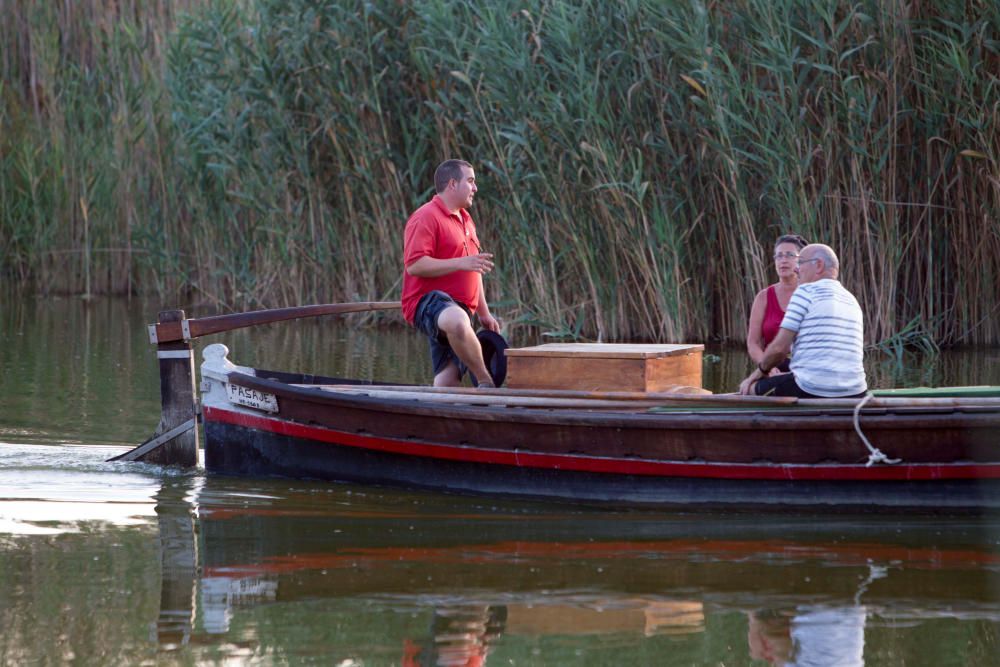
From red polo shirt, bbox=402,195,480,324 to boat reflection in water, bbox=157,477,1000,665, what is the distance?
114 centimetres

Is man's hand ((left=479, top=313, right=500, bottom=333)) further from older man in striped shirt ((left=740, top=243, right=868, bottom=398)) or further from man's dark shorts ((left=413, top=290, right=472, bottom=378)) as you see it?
older man in striped shirt ((left=740, top=243, right=868, bottom=398))

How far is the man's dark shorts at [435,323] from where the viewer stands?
7238 millimetres

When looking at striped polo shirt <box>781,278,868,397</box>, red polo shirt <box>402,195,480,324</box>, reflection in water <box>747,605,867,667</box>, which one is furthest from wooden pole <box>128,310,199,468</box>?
reflection in water <box>747,605,867,667</box>

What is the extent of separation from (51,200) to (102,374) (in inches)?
270

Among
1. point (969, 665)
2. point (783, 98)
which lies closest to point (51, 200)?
point (783, 98)

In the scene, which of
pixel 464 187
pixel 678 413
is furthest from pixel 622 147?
pixel 678 413

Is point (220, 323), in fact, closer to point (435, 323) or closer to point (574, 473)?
point (435, 323)

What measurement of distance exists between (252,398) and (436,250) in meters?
1.12

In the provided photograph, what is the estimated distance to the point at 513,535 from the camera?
19.3 ft

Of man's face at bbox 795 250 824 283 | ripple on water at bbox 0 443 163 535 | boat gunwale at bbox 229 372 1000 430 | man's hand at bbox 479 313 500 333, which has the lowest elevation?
ripple on water at bbox 0 443 163 535

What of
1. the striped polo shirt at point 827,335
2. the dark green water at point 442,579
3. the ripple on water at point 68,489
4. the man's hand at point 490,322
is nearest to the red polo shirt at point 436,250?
the man's hand at point 490,322

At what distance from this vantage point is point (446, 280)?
7.39 m

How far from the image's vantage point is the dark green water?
13.9 ft

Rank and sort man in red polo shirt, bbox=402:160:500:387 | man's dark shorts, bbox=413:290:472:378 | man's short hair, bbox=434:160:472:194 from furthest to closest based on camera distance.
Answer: man's short hair, bbox=434:160:472:194 < man's dark shorts, bbox=413:290:472:378 < man in red polo shirt, bbox=402:160:500:387
